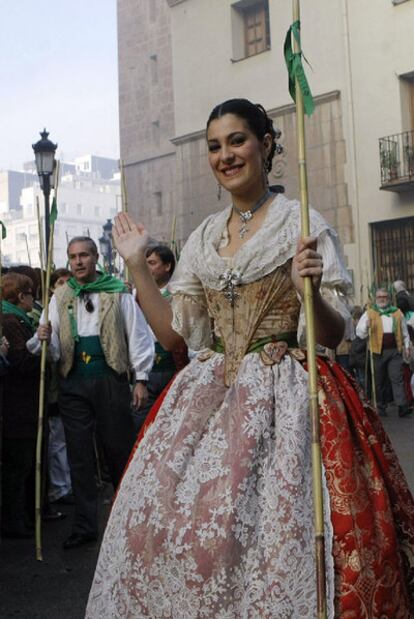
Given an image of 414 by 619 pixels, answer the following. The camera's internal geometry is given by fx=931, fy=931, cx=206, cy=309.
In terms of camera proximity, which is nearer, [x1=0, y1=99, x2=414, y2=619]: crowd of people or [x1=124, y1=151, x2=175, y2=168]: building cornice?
[x1=0, y1=99, x2=414, y2=619]: crowd of people

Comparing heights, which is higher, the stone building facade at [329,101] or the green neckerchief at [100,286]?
the stone building facade at [329,101]

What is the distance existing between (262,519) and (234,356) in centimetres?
59

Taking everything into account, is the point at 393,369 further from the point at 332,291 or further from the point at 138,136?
the point at 138,136

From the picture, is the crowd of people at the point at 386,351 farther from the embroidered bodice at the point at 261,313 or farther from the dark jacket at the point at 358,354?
the embroidered bodice at the point at 261,313

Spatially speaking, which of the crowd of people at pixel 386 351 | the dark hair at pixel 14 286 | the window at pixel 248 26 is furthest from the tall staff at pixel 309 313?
the window at pixel 248 26

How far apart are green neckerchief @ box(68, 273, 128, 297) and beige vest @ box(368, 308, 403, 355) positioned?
24.0 ft

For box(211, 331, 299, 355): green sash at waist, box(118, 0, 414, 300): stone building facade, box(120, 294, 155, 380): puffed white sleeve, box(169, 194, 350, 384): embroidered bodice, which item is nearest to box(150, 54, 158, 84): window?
box(118, 0, 414, 300): stone building facade

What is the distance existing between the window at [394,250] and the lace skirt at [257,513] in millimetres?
17431

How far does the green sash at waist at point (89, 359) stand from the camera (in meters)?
5.71

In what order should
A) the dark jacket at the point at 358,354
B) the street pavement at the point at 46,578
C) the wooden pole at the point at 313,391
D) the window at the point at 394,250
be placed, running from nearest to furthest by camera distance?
1. the wooden pole at the point at 313,391
2. the street pavement at the point at 46,578
3. the dark jacket at the point at 358,354
4. the window at the point at 394,250

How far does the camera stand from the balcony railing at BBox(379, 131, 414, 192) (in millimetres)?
19547

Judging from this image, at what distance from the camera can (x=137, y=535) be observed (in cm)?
274

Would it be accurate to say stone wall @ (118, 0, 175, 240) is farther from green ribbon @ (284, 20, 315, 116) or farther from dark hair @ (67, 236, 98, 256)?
green ribbon @ (284, 20, 315, 116)

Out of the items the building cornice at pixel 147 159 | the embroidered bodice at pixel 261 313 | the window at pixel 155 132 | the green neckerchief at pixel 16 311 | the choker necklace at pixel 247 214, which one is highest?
the window at pixel 155 132
